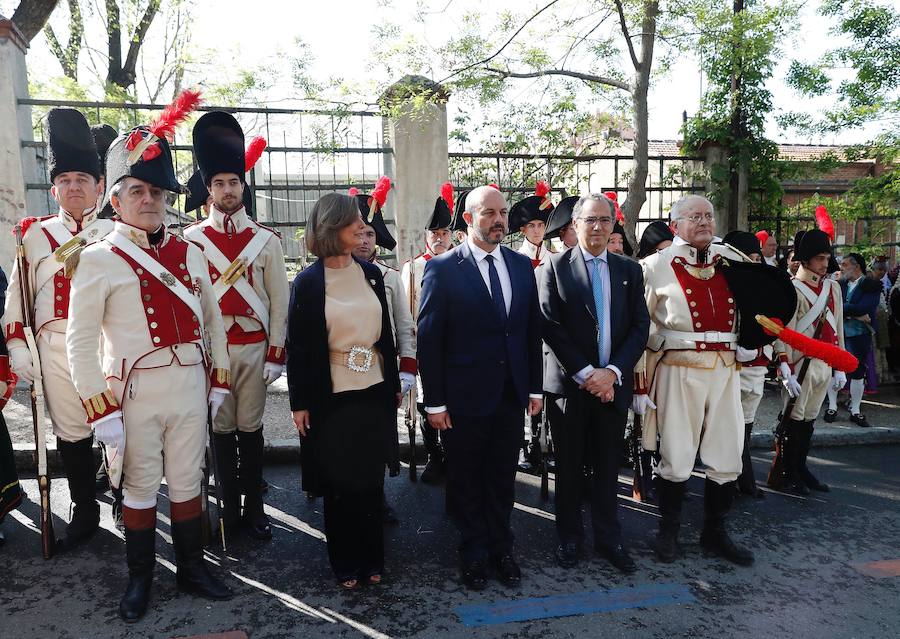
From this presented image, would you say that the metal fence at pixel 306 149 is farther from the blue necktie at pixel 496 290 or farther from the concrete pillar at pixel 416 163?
the blue necktie at pixel 496 290

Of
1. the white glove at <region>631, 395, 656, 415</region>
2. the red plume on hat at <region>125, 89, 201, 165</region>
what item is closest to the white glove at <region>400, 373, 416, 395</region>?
the white glove at <region>631, 395, 656, 415</region>

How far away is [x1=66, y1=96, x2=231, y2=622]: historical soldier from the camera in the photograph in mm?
3154

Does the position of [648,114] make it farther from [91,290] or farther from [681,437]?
[91,290]

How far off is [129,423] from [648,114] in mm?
7318

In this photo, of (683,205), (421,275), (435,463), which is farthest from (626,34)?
(435,463)

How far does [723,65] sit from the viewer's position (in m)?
9.25

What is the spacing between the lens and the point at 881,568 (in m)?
3.90

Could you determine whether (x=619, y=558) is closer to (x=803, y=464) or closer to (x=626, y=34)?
(x=803, y=464)

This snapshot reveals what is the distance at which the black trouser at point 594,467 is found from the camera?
3.95 m

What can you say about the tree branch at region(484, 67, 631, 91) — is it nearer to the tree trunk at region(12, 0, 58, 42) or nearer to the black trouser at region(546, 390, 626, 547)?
the black trouser at region(546, 390, 626, 547)

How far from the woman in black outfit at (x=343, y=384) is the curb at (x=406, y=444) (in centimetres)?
215

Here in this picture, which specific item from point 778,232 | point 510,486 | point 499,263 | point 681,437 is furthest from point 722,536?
point 778,232

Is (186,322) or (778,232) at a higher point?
(778,232)

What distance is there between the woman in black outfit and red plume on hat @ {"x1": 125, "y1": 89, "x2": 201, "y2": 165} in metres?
0.83
